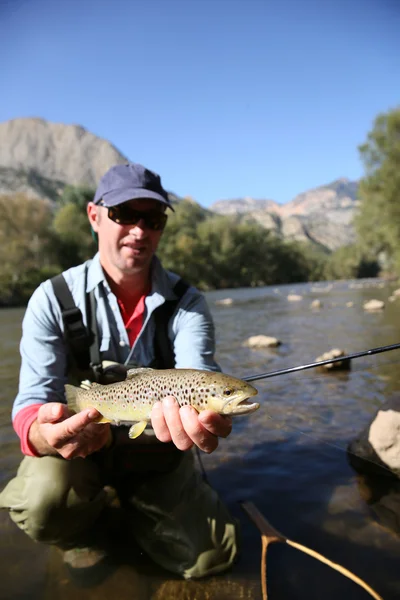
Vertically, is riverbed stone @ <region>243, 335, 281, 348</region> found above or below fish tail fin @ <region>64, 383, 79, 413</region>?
below

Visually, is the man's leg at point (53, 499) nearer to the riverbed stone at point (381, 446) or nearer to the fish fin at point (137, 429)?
the fish fin at point (137, 429)

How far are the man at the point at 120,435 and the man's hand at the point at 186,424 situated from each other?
49 centimetres

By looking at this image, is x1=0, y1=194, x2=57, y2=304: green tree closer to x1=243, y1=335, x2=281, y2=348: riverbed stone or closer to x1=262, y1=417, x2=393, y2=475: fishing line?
x1=243, y1=335, x2=281, y2=348: riverbed stone

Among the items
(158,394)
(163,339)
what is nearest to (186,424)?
(158,394)

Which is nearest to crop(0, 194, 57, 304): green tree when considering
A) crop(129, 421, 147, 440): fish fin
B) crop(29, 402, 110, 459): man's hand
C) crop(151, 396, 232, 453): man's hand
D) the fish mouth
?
crop(29, 402, 110, 459): man's hand

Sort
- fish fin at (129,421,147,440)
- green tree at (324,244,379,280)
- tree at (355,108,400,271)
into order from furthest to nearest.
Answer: green tree at (324,244,379,280) → tree at (355,108,400,271) → fish fin at (129,421,147,440)

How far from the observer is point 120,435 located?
313 cm

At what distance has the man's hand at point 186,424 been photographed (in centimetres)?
218

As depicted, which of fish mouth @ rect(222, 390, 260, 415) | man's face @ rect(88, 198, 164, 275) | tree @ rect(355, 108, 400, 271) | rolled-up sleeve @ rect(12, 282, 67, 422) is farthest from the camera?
tree @ rect(355, 108, 400, 271)

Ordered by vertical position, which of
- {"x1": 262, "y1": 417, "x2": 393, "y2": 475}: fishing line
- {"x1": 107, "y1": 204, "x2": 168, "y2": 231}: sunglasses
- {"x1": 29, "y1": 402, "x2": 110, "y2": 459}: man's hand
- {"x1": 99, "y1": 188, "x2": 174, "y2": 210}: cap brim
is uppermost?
{"x1": 99, "y1": 188, "x2": 174, "y2": 210}: cap brim

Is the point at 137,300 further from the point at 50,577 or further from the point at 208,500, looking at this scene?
the point at 50,577

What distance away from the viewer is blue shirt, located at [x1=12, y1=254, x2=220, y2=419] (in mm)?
2934

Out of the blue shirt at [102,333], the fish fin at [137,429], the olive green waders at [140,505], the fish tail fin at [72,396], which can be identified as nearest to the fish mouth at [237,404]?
the fish fin at [137,429]

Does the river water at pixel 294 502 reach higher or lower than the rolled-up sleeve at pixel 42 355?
lower
